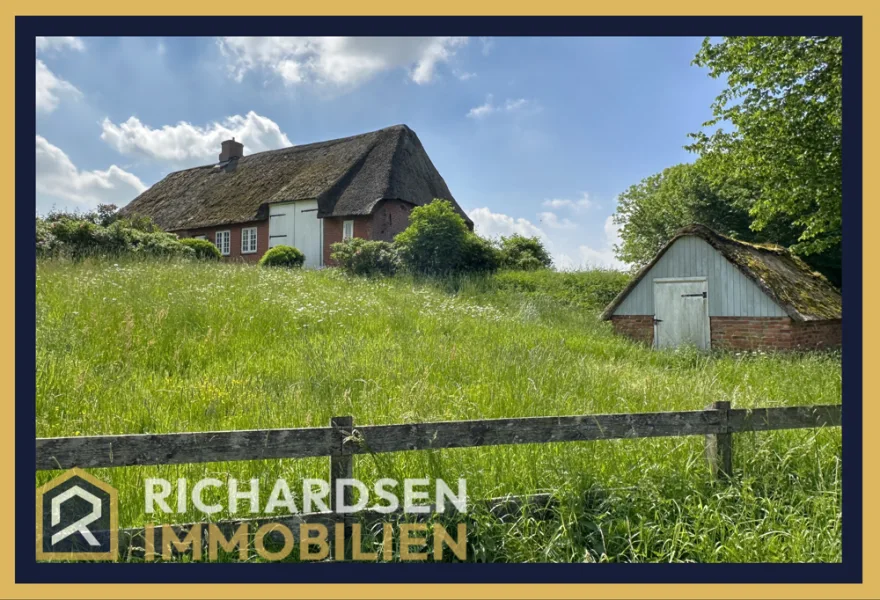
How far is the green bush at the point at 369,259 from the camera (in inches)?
772

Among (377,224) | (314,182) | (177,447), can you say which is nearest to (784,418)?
(177,447)

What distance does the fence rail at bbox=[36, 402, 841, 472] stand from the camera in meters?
3.18

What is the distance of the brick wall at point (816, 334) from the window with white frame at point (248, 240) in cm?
2504

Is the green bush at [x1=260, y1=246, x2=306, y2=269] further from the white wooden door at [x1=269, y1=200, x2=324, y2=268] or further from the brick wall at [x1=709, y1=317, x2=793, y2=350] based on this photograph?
the brick wall at [x1=709, y1=317, x2=793, y2=350]

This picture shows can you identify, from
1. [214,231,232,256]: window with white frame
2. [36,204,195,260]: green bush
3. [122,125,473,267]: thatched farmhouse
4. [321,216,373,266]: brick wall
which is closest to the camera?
[36,204,195,260]: green bush

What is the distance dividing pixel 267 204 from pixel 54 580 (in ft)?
90.3

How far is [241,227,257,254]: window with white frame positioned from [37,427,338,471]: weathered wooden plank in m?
27.4

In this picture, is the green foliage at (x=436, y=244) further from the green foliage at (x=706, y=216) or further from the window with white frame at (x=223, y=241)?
the window with white frame at (x=223, y=241)

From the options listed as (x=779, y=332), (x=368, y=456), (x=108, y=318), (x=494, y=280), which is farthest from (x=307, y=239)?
(x=368, y=456)

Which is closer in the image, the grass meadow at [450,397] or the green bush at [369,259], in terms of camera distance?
the grass meadow at [450,397]

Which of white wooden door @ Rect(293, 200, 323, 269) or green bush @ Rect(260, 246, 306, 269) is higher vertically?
white wooden door @ Rect(293, 200, 323, 269)

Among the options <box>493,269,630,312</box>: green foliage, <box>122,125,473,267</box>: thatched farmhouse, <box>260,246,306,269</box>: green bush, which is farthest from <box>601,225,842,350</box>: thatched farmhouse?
<box>122,125,473,267</box>: thatched farmhouse

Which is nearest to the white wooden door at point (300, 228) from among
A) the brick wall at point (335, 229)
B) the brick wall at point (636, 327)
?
the brick wall at point (335, 229)

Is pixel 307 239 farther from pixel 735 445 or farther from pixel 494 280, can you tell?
pixel 735 445
